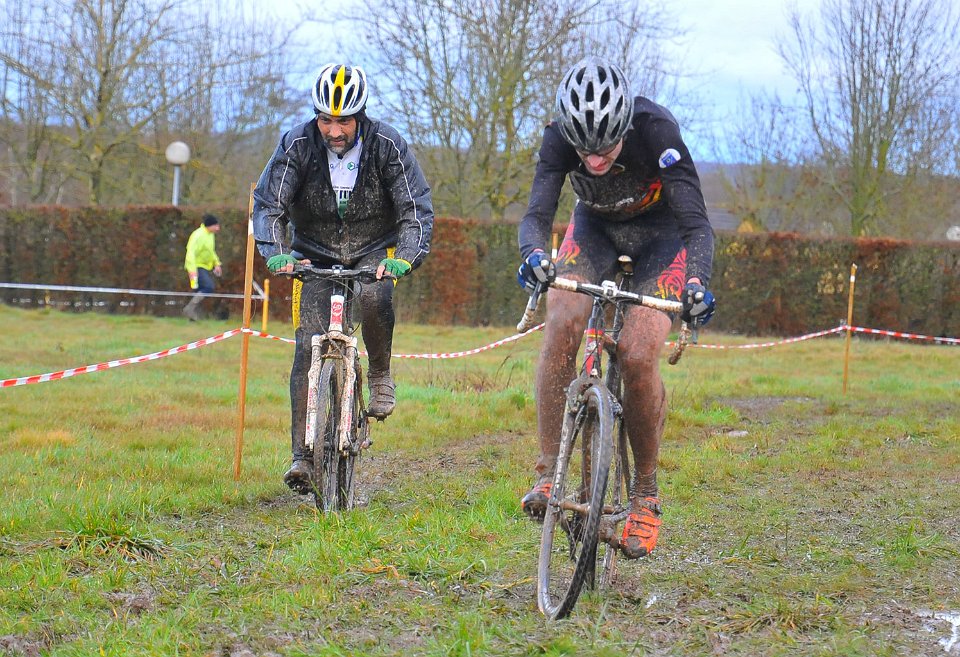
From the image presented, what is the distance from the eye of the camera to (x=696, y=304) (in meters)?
4.10

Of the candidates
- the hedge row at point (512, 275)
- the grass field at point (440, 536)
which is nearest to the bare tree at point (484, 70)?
the hedge row at point (512, 275)

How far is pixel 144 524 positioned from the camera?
211 inches

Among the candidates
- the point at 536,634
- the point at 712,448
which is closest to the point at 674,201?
the point at 536,634

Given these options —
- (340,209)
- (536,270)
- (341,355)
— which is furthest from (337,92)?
(536,270)

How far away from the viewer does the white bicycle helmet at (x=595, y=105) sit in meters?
4.18

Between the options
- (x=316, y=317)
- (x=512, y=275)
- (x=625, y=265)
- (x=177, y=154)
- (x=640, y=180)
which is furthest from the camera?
(x=177, y=154)

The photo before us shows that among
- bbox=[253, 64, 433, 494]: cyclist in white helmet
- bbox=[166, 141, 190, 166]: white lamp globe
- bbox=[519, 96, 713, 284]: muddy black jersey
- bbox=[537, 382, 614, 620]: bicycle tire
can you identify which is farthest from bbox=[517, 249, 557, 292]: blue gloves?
bbox=[166, 141, 190, 166]: white lamp globe

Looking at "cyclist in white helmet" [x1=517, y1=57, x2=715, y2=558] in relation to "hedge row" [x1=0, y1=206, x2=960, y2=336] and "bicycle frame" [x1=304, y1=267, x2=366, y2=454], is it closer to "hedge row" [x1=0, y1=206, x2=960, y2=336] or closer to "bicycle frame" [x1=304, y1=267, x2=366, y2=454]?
"bicycle frame" [x1=304, y1=267, x2=366, y2=454]

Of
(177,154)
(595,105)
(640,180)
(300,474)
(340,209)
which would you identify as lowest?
(300,474)

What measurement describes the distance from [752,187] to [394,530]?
34845 millimetres

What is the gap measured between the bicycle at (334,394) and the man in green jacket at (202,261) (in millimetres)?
15053

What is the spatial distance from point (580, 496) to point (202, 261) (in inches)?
690

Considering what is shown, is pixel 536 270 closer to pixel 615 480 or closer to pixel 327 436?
pixel 615 480

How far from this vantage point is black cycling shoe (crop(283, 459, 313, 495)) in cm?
584
